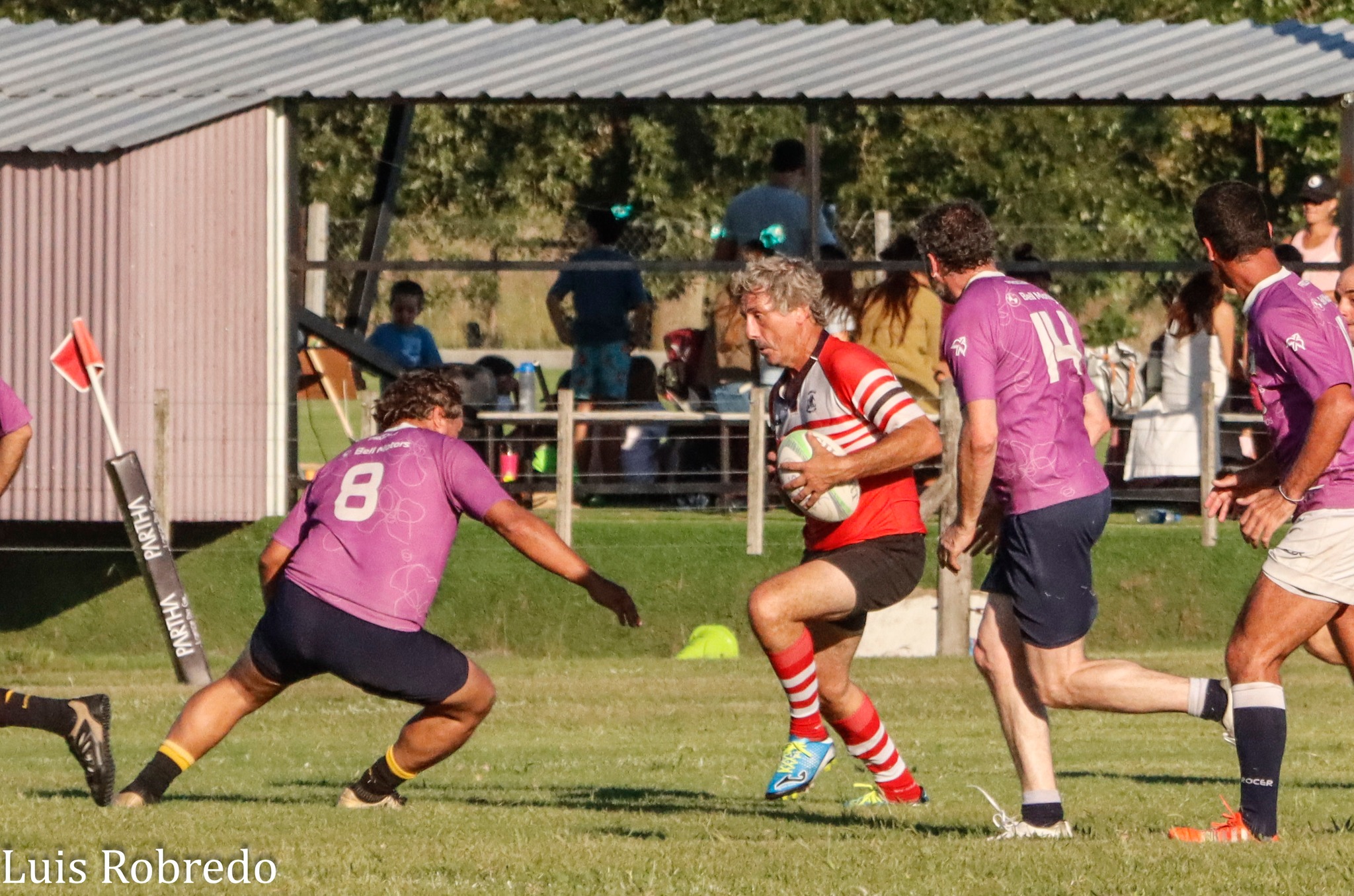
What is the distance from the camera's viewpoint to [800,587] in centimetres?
798

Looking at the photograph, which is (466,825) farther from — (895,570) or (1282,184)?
(1282,184)

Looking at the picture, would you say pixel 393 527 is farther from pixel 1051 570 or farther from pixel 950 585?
pixel 950 585

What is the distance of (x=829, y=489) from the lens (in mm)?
7961

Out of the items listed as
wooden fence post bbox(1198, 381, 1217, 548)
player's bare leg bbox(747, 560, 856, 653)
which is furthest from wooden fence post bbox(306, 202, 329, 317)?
player's bare leg bbox(747, 560, 856, 653)

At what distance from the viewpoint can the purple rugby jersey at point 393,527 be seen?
304 inches

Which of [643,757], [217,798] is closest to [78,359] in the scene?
[643,757]

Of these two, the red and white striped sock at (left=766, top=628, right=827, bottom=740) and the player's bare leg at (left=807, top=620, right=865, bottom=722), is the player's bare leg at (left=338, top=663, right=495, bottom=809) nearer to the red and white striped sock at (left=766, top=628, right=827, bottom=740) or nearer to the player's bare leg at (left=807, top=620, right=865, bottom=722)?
the red and white striped sock at (left=766, top=628, right=827, bottom=740)

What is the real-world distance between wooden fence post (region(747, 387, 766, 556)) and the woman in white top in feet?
9.20

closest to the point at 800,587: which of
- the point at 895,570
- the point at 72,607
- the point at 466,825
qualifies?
the point at 895,570

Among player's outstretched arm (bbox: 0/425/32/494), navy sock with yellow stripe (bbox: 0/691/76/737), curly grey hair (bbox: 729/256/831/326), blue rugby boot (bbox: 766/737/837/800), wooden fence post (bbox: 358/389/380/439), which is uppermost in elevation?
curly grey hair (bbox: 729/256/831/326)

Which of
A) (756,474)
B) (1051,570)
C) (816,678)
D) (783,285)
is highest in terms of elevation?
(783,285)

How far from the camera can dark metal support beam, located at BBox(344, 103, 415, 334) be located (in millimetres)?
19547

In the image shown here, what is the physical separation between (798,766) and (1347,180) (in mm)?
9992

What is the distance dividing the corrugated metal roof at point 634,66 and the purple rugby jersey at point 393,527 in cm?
883
